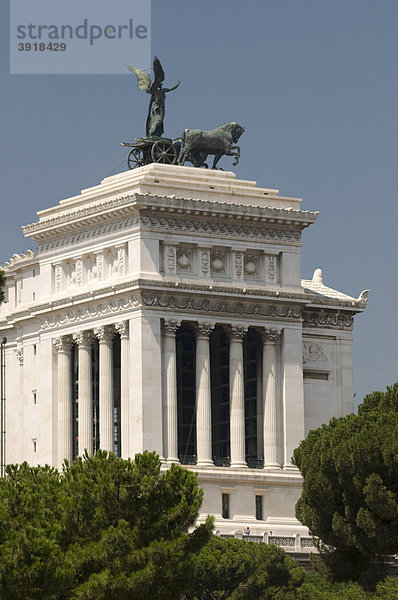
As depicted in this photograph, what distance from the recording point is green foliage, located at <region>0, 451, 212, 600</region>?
96062mm

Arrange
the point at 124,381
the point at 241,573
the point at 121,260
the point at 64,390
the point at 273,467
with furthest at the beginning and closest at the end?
1. the point at 64,390
2. the point at 273,467
3. the point at 121,260
4. the point at 124,381
5. the point at 241,573

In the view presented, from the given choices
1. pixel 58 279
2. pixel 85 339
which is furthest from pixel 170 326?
pixel 58 279

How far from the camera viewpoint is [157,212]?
14350cm

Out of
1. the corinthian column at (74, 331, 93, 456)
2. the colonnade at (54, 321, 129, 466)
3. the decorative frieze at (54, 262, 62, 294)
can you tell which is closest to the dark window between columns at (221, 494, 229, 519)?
the colonnade at (54, 321, 129, 466)

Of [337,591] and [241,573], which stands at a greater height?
[241,573]

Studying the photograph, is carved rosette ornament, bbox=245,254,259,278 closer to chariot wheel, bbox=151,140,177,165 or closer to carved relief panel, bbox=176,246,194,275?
carved relief panel, bbox=176,246,194,275

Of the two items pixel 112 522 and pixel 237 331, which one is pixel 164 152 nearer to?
pixel 237 331

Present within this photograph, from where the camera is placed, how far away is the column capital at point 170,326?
143125 millimetres

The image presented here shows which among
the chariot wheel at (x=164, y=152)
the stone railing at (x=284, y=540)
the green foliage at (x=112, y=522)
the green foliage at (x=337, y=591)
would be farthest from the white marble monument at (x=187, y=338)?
the green foliage at (x=112, y=522)

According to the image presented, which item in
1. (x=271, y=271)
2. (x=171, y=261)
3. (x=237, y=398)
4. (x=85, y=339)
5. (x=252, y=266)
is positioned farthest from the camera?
(x=271, y=271)

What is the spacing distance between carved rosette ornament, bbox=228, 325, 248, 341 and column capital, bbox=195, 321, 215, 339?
5.03ft

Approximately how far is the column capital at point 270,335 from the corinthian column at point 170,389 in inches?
265

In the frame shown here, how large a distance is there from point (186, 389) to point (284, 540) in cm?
1682

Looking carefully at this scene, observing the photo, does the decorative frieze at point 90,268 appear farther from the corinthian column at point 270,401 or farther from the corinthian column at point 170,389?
the corinthian column at point 270,401
